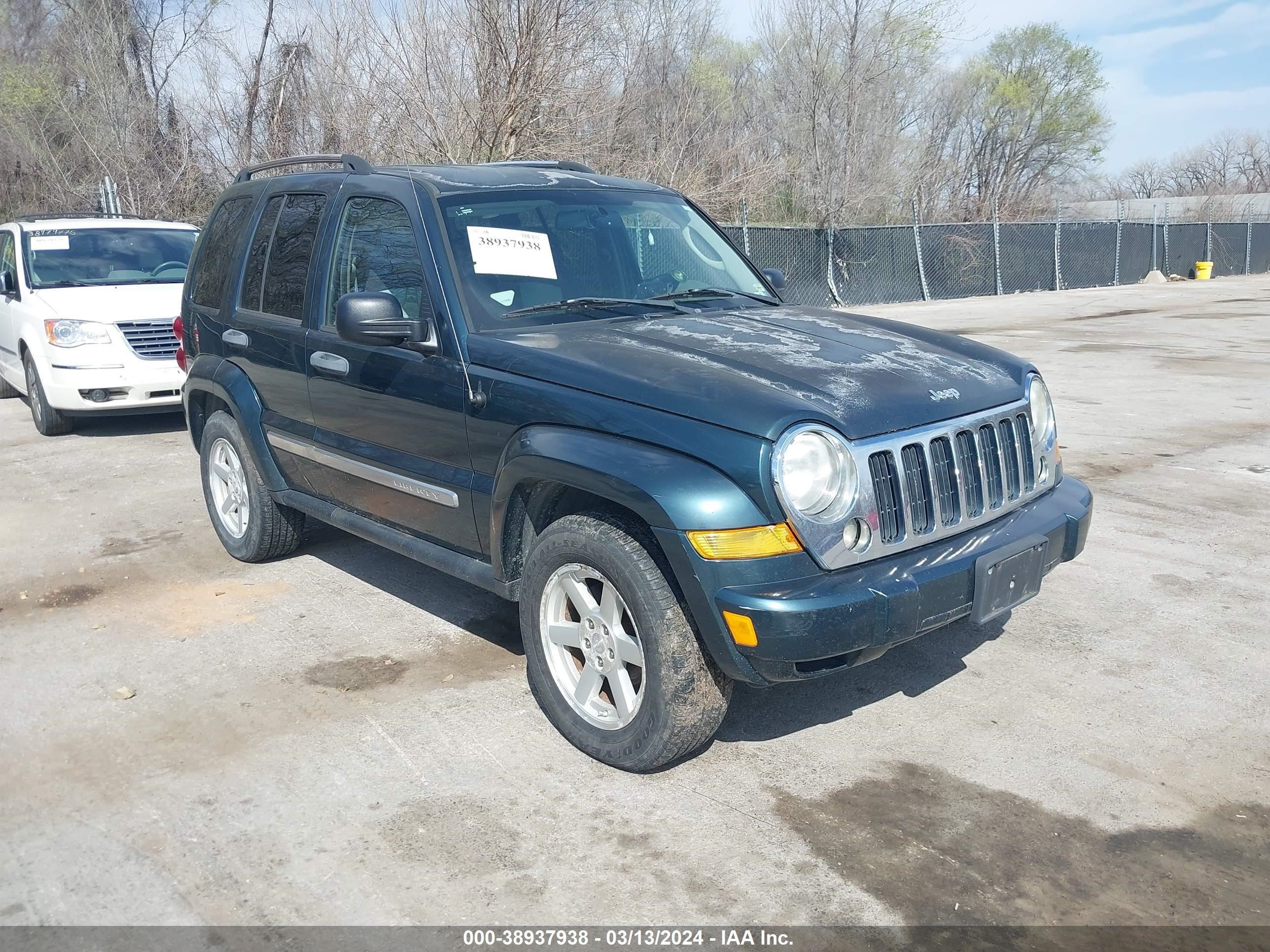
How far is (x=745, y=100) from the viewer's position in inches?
1115

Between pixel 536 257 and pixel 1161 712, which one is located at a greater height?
pixel 536 257

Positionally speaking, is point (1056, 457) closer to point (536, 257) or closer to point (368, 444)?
point (536, 257)

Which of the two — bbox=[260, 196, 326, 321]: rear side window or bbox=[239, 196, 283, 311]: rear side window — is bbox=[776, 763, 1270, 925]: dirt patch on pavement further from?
bbox=[239, 196, 283, 311]: rear side window

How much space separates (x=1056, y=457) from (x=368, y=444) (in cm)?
274

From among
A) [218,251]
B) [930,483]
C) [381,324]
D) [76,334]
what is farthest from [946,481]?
[76,334]

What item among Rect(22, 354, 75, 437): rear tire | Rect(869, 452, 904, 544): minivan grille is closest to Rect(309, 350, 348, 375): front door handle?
Rect(869, 452, 904, 544): minivan grille

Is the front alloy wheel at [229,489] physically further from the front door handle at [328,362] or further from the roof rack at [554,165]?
the roof rack at [554,165]

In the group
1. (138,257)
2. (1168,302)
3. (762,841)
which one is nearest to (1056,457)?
(762,841)

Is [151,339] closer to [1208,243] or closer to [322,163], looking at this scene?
[322,163]

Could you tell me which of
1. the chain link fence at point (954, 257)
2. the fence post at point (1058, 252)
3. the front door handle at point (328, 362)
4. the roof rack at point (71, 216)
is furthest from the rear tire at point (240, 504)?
the fence post at point (1058, 252)

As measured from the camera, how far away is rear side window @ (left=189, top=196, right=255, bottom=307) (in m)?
5.75

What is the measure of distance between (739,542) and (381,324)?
1657mm

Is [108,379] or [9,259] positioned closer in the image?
[108,379]

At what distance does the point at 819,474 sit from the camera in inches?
130
